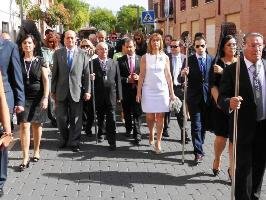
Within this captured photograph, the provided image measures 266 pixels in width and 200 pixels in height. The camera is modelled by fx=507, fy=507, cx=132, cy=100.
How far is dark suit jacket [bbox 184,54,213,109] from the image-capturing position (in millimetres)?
7699

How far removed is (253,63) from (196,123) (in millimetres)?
2558

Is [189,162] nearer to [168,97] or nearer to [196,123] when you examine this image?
[196,123]

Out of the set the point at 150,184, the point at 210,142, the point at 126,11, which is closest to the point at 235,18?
the point at 210,142

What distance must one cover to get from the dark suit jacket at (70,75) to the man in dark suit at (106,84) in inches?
16.0

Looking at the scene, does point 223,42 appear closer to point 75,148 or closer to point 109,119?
point 109,119

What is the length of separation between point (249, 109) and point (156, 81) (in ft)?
10.9

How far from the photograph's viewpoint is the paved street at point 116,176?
20.1 feet

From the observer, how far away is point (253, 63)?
5.25m

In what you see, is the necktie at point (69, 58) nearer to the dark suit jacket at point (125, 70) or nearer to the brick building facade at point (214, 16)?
the dark suit jacket at point (125, 70)

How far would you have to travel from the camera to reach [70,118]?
880 centimetres

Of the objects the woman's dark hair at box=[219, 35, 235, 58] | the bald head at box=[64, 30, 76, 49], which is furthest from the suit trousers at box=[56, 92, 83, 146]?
the woman's dark hair at box=[219, 35, 235, 58]

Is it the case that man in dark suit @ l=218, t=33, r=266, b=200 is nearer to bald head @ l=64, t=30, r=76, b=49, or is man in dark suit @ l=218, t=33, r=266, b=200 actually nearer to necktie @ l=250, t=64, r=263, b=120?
necktie @ l=250, t=64, r=263, b=120

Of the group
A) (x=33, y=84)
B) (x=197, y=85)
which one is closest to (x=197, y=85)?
(x=197, y=85)

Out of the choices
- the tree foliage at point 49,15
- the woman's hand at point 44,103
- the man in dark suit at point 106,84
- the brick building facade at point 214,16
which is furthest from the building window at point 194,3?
the woman's hand at point 44,103
